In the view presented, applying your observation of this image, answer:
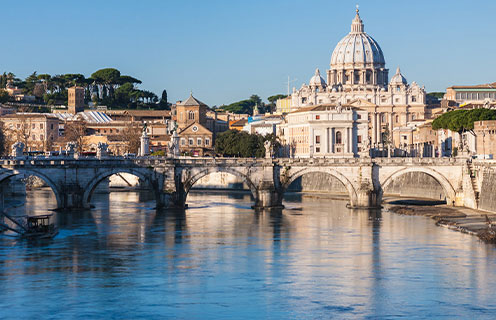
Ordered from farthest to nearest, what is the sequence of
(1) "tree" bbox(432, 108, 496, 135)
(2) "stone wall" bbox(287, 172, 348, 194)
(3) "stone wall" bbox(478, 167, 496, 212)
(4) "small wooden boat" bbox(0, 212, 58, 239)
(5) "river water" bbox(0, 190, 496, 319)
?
1. (2) "stone wall" bbox(287, 172, 348, 194)
2. (1) "tree" bbox(432, 108, 496, 135)
3. (3) "stone wall" bbox(478, 167, 496, 212)
4. (4) "small wooden boat" bbox(0, 212, 58, 239)
5. (5) "river water" bbox(0, 190, 496, 319)

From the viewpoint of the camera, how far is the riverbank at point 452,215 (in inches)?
2548

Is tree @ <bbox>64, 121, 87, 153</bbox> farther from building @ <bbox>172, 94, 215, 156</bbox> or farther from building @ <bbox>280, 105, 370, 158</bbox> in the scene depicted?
building @ <bbox>280, 105, 370, 158</bbox>

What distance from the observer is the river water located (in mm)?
44188

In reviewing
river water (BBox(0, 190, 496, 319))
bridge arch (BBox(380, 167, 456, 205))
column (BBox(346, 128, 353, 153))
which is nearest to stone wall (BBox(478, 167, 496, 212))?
bridge arch (BBox(380, 167, 456, 205))

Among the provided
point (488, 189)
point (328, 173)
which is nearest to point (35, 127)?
point (328, 173)

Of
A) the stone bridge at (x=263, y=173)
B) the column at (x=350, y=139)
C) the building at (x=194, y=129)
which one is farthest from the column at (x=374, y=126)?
the stone bridge at (x=263, y=173)

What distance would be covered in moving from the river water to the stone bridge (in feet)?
21.1

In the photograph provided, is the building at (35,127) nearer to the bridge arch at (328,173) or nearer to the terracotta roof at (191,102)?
the terracotta roof at (191,102)

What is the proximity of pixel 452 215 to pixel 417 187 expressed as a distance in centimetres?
2234

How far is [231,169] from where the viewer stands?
280 feet

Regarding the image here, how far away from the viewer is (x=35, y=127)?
161m

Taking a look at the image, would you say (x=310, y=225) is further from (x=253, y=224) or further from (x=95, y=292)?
(x=95, y=292)

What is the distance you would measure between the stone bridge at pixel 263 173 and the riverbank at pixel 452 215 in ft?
8.20

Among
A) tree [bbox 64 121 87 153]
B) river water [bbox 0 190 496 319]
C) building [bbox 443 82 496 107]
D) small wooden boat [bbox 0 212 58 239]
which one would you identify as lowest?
river water [bbox 0 190 496 319]
